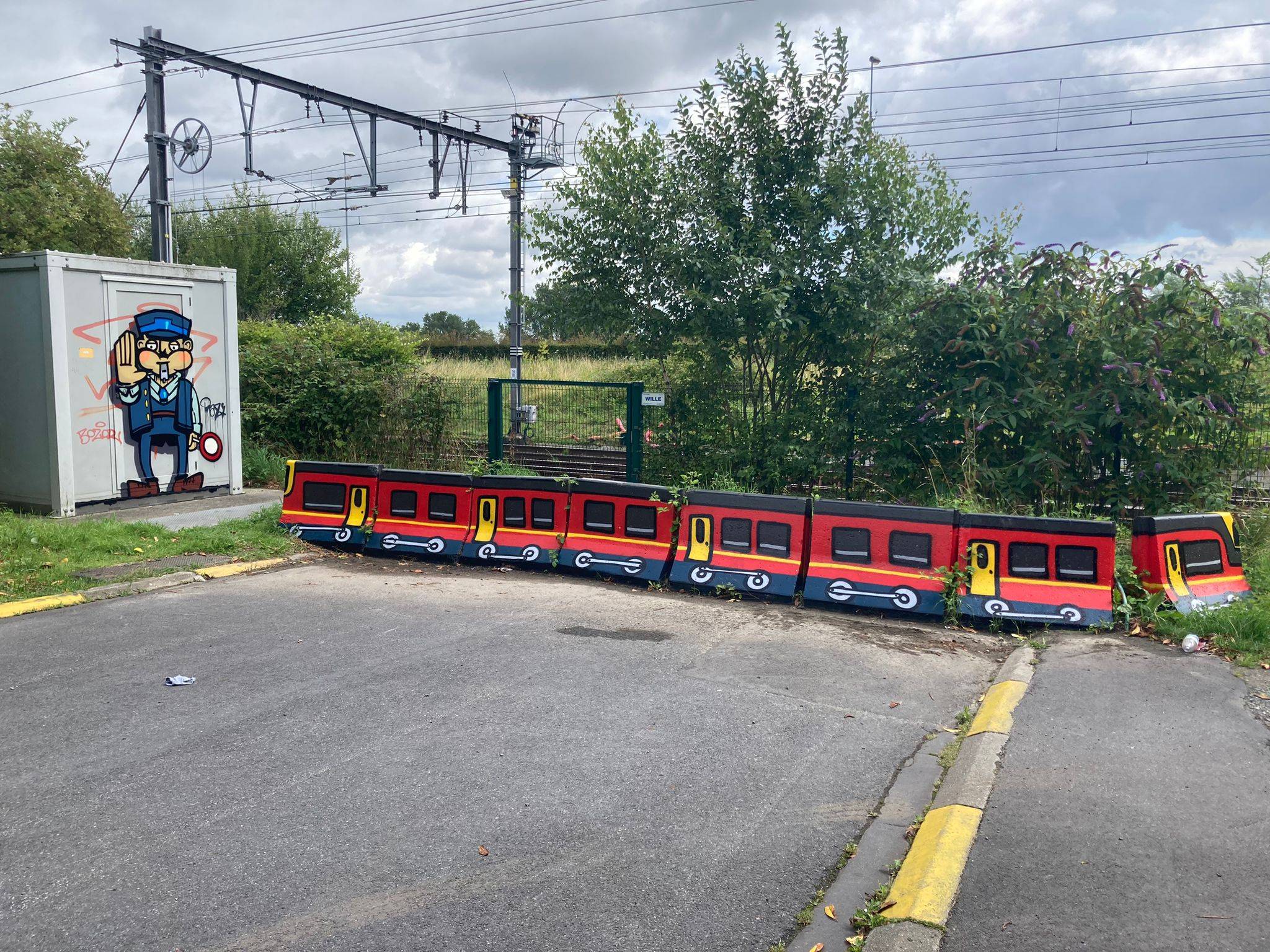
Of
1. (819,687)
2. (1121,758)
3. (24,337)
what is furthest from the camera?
(24,337)

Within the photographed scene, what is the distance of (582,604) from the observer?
26.4 ft

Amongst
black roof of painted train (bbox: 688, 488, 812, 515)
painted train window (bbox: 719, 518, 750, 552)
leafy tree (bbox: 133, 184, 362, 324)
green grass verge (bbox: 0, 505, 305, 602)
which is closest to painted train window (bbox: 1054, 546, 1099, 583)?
black roof of painted train (bbox: 688, 488, 812, 515)

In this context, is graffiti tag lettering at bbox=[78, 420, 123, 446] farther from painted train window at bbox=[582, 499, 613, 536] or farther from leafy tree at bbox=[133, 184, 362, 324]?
leafy tree at bbox=[133, 184, 362, 324]

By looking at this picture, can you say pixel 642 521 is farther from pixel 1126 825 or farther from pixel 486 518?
pixel 1126 825

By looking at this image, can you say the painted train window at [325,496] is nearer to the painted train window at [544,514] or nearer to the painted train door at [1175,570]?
the painted train window at [544,514]

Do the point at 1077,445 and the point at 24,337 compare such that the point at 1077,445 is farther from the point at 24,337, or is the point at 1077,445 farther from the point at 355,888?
the point at 24,337

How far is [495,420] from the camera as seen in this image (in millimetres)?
12445

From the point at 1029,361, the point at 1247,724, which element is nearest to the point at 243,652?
the point at 1247,724

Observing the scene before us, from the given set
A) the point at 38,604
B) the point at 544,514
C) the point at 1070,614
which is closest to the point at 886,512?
the point at 1070,614

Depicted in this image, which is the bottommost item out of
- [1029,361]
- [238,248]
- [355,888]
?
[355,888]

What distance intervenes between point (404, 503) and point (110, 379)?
4250 millimetres

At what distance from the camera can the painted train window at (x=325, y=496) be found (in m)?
10.3

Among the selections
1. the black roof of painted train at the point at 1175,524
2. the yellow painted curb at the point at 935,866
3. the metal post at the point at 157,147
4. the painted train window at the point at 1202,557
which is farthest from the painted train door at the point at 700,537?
the metal post at the point at 157,147

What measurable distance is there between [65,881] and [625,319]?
8982 millimetres
